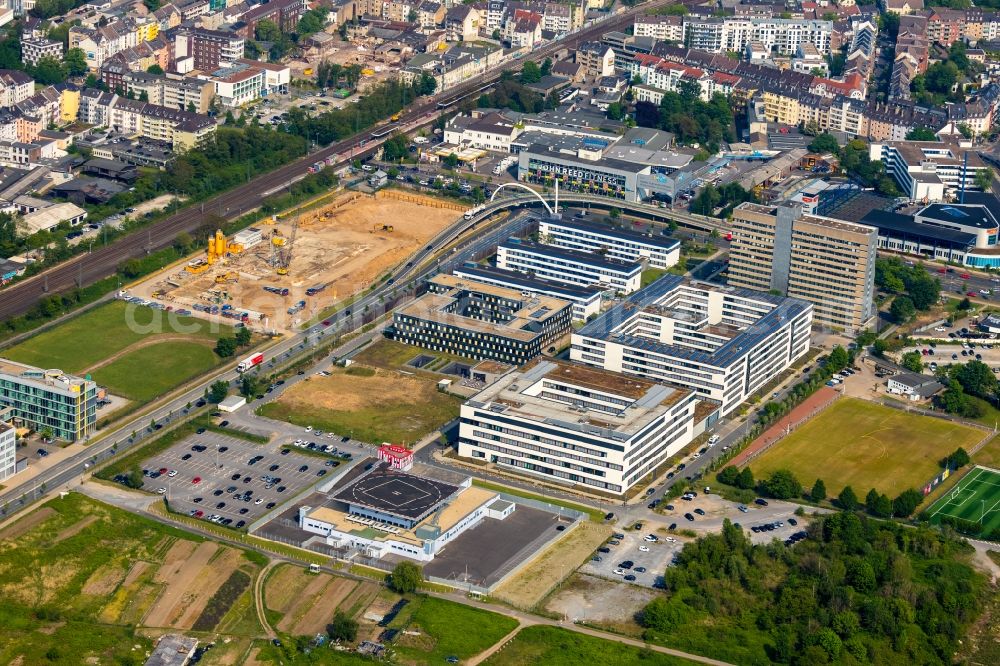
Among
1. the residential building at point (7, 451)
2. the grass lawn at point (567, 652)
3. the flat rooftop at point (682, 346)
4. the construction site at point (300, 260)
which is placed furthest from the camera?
the construction site at point (300, 260)

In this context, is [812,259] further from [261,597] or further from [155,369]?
[261,597]

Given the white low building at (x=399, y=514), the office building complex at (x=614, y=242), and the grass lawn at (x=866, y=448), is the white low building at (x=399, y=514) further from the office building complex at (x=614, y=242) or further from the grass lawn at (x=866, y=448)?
the office building complex at (x=614, y=242)

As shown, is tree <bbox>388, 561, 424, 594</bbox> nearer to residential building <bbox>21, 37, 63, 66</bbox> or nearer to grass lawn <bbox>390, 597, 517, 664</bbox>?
grass lawn <bbox>390, 597, 517, 664</bbox>

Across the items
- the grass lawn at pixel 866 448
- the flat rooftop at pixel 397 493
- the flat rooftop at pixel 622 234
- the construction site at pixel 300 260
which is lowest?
the grass lawn at pixel 866 448

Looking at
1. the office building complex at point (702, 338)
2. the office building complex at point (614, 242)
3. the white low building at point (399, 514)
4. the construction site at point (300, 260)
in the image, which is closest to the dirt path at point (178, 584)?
the white low building at point (399, 514)

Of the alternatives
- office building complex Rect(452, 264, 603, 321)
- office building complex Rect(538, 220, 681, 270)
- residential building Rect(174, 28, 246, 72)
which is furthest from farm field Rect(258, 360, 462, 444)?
residential building Rect(174, 28, 246, 72)

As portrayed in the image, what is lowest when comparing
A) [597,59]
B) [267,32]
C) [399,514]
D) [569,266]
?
[399,514]

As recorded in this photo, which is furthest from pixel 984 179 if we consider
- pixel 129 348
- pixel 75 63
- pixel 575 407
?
pixel 75 63
